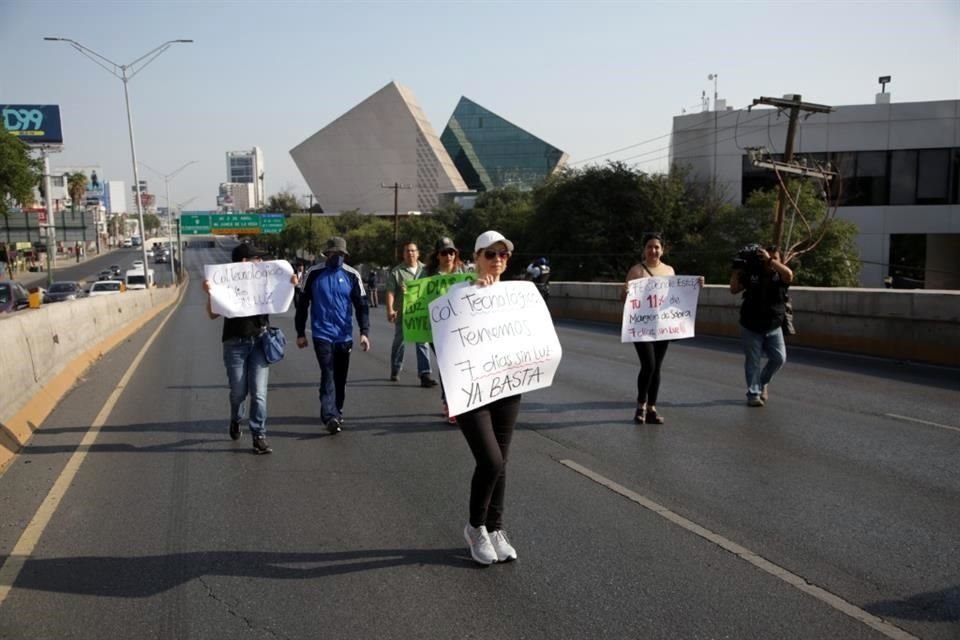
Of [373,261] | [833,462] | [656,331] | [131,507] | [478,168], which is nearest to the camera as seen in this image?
[131,507]

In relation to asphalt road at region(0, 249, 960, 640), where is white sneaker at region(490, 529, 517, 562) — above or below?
above

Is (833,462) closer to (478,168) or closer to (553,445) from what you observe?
(553,445)

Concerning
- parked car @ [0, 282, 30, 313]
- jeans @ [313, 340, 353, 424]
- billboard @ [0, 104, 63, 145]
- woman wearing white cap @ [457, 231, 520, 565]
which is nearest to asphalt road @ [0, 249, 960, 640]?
woman wearing white cap @ [457, 231, 520, 565]

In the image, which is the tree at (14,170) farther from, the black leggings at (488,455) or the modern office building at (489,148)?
the modern office building at (489,148)

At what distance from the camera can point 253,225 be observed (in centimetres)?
6956

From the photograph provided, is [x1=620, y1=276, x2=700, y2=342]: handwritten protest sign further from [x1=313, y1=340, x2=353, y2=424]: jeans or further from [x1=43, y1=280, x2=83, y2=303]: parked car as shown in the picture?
[x1=43, y1=280, x2=83, y2=303]: parked car

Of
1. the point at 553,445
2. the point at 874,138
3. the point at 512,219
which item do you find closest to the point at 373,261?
the point at 512,219

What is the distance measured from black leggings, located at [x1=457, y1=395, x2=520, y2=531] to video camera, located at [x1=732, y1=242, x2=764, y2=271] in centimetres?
552

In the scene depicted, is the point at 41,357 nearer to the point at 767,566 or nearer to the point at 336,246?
the point at 336,246

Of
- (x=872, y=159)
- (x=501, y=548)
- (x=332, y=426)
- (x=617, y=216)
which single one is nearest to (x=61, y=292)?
(x=617, y=216)

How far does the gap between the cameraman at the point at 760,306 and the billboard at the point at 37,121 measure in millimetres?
88866

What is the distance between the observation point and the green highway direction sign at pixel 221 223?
2685 inches

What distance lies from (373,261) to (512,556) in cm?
8380

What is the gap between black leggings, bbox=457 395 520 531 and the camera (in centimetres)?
466
